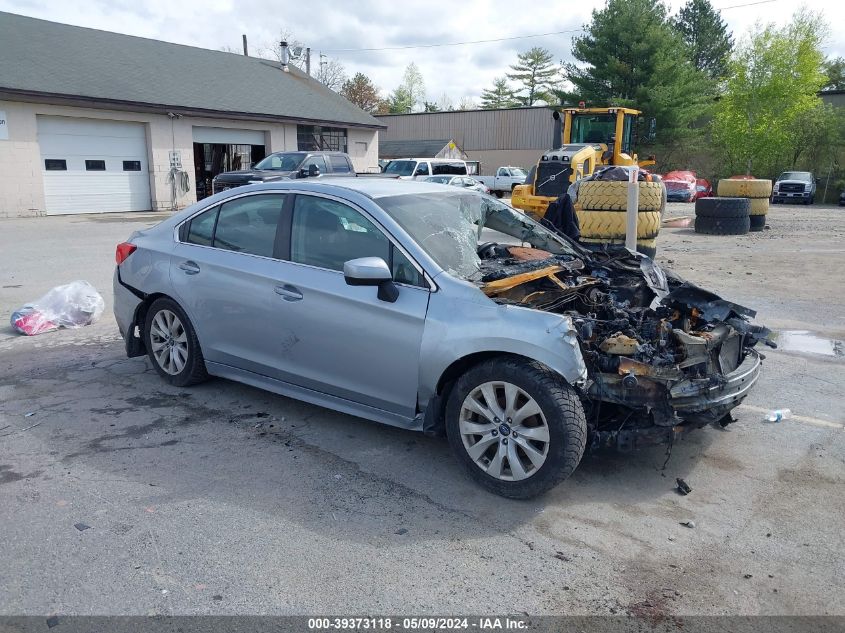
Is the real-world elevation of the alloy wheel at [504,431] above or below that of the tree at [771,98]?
below

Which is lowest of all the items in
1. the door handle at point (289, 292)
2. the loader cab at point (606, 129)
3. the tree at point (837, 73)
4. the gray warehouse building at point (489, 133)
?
the door handle at point (289, 292)

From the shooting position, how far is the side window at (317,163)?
18822 mm

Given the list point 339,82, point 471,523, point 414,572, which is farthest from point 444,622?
point 339,82

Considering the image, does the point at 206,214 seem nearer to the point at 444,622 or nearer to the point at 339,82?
the point at 444,622

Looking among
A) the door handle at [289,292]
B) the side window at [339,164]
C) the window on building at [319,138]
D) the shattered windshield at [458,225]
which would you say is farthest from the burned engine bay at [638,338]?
the window on building at [319,138]

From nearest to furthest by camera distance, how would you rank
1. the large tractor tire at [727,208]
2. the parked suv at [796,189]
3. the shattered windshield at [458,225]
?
the shattered windshield at [458,225] < the large tractor tire at [727,208] < the parked suv at [796,189]

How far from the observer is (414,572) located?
3.15 meters

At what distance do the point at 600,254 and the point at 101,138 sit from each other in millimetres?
22364

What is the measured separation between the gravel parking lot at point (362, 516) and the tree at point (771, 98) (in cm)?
3861

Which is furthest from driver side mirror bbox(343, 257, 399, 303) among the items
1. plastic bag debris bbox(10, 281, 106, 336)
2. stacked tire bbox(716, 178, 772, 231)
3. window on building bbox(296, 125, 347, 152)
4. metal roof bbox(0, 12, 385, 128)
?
window on building bbox(296, 125, 347, 152)

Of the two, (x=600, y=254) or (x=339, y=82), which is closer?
(x=600, y=254)

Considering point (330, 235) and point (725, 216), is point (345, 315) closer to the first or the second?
point (330, 235)

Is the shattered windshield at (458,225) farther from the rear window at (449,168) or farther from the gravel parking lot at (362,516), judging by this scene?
the rear window at (449,168)

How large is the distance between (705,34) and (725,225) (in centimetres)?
5072
